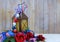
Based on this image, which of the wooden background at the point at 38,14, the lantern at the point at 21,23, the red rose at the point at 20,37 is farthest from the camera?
the wooden background at the point at 38,14

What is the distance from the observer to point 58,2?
8.26 feet

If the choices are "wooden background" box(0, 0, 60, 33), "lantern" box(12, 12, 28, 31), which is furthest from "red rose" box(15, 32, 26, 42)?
"wooden background" box(0, 0, 60, 33)

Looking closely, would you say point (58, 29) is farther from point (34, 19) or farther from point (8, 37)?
point (8, 37)

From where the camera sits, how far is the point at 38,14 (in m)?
2.49

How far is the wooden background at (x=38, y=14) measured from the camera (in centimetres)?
246

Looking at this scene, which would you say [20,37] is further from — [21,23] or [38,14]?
[38,14]

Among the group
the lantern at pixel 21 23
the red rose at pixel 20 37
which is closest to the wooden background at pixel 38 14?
the lantern at pixel 21 23

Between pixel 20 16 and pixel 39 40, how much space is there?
233 millimetres

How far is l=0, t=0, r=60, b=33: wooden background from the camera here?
96.7 inches

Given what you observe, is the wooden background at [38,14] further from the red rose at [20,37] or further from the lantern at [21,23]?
the red rose at [20,37]

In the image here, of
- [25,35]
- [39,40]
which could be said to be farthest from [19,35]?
[39,40]

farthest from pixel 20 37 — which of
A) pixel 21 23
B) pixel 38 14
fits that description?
pixel 38 14

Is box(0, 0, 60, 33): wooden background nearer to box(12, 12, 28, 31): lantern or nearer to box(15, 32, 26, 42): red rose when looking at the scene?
box(12, 12, 28, 31): lantern

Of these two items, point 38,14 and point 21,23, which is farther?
point 38,14
